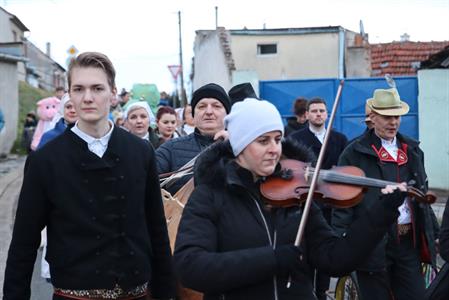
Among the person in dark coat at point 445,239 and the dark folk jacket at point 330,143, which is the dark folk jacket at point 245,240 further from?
the dark folk jacket at point 330,143

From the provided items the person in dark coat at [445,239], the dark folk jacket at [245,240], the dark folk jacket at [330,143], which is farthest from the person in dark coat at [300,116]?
the dark folk jacket at [245,240]

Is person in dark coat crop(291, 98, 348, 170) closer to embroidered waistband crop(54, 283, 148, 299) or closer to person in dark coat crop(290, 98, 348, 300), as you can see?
person in dark coat crop(290, 98, 348, 300)

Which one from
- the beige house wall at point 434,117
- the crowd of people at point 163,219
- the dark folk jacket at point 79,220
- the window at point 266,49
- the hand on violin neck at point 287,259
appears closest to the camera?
the hand on violin neck at point 287,259

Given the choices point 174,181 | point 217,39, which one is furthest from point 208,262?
point 217,39

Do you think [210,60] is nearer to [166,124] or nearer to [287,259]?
[166,124]

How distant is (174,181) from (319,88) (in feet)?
36.1

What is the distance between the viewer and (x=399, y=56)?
1045 inches

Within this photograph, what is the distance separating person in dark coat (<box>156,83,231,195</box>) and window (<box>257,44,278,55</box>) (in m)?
22.9

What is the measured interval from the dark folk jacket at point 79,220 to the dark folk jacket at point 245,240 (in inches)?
18.7

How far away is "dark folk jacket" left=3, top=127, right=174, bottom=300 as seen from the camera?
11.4ft

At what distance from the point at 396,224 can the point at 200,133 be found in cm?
160

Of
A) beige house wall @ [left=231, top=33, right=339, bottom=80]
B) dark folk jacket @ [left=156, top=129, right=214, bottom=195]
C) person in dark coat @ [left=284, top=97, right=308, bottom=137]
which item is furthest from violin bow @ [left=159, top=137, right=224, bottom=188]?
beige house wall @ [left=231, top=33, right=339, bottom=80]

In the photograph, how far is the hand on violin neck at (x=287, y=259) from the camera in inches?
116

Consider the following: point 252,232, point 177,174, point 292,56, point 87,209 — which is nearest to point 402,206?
point 177,174
